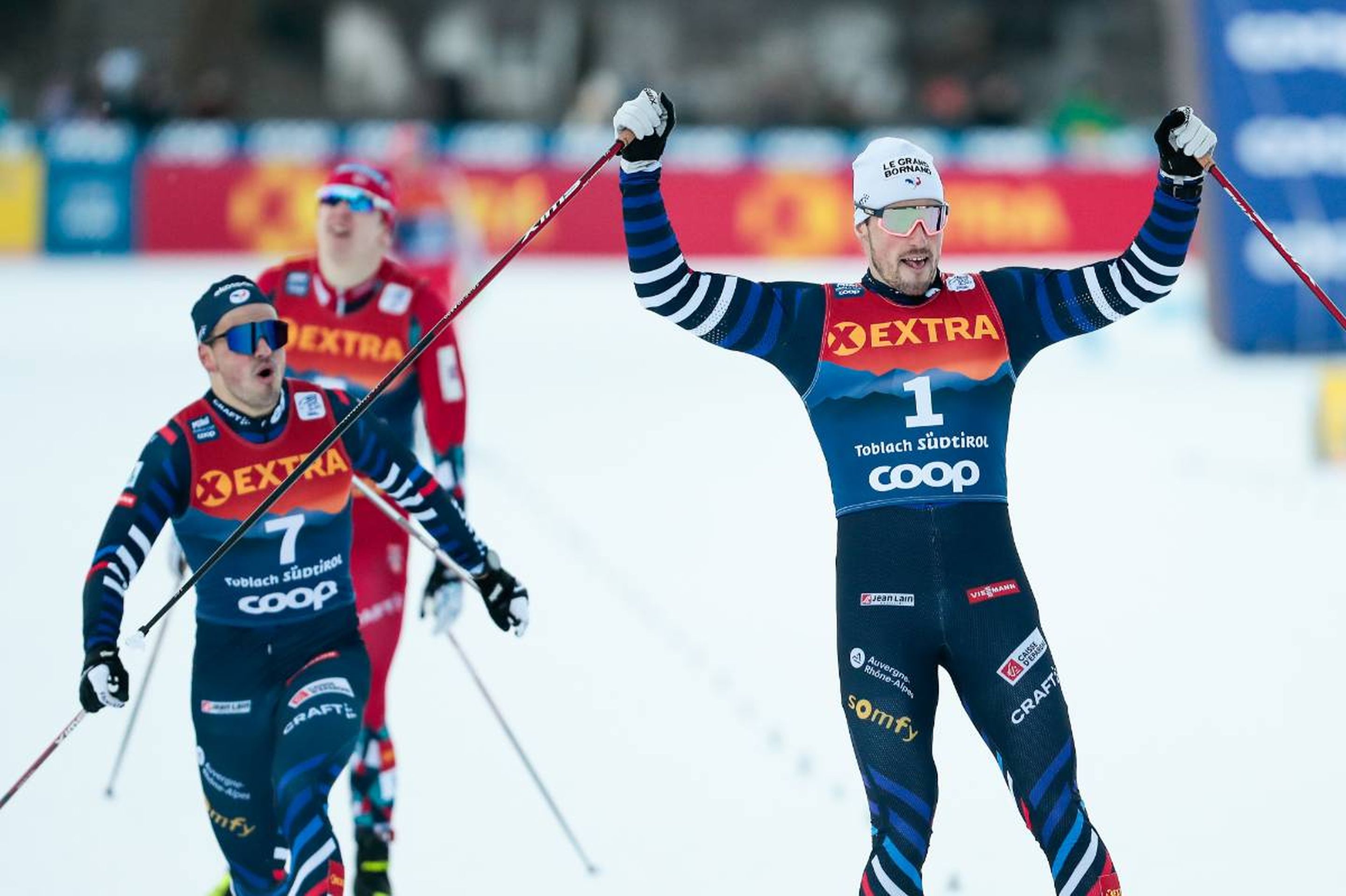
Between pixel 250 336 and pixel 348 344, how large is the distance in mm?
1544

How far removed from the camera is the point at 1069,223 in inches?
984

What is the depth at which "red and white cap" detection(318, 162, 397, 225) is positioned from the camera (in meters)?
6.50

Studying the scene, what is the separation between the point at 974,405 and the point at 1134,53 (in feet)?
100

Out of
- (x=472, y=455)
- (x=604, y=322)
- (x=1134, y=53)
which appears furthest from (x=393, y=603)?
(x=1134, y=53)

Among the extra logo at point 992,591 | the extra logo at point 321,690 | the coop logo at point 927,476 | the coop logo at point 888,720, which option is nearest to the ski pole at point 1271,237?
the coop logo at point 927,476

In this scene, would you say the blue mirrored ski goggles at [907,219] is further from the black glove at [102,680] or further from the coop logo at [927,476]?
the black glove at [102,680]

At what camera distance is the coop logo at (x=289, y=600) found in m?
5.17

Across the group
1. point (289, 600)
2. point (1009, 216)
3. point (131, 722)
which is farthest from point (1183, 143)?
point (1009, 216)

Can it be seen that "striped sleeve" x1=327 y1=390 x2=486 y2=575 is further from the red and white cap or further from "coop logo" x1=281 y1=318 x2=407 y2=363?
the red and white cap

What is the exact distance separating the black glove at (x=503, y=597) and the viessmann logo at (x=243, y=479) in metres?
0.63

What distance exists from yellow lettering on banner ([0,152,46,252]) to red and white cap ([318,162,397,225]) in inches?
745

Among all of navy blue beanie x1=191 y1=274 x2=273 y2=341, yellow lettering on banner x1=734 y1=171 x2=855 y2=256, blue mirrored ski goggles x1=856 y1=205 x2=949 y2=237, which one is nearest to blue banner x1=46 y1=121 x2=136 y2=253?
yellow lettering on banner x1=734 y1=171 x2=855 y2=256

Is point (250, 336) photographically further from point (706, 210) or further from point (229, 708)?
point (706, 210)

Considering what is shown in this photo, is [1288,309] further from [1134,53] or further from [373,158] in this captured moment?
[1134,53]
